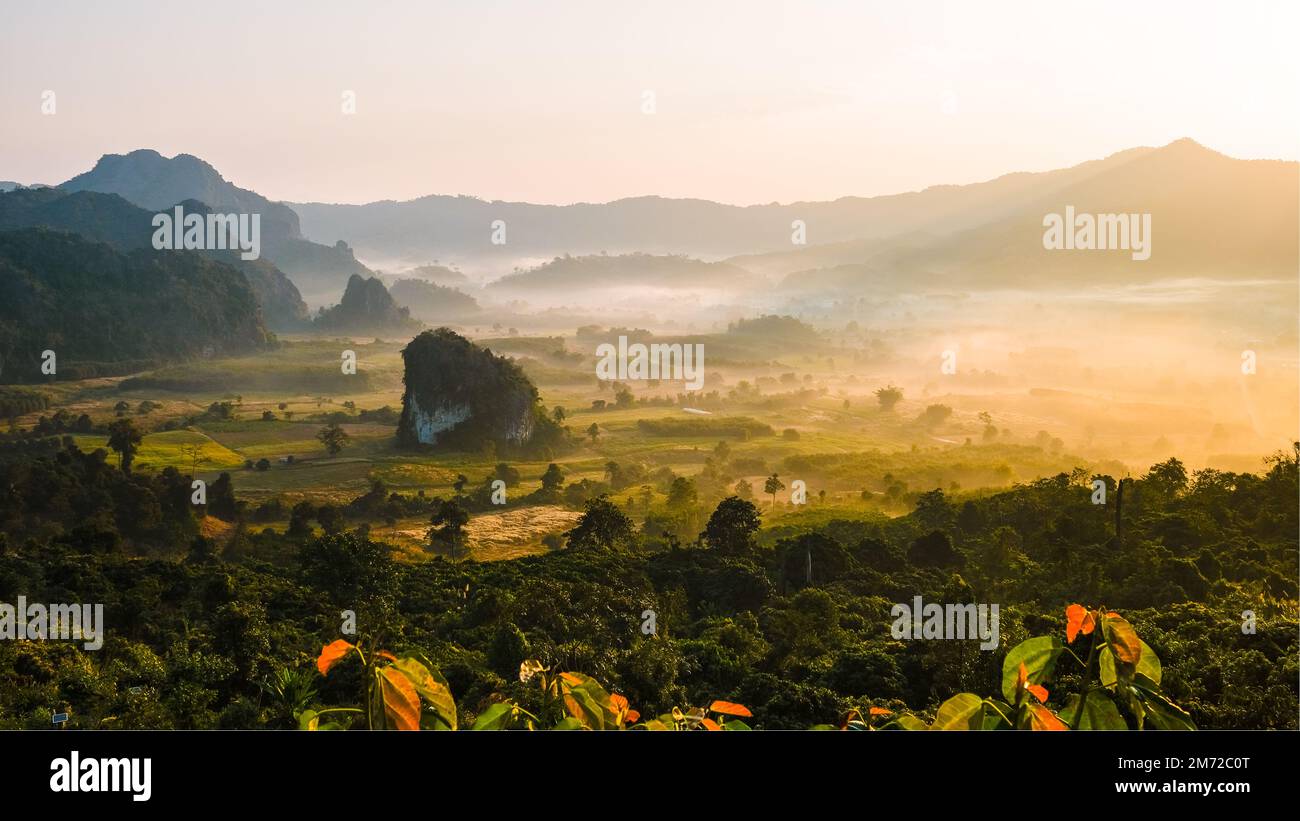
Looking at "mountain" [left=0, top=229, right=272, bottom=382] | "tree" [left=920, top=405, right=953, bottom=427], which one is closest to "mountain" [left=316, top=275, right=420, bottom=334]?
"mountain" [left=0, top=229, right=272, bottom=382]

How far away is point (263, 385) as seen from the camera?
4163 inches

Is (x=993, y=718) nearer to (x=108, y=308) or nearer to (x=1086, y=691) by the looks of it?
(x=1086, y=691)

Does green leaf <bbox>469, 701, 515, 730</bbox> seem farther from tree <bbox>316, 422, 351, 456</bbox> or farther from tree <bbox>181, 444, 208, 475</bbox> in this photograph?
tree <bbox>316, 422, 351, 456</bbox>

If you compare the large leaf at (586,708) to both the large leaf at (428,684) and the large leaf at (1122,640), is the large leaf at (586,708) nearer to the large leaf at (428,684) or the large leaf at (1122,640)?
the large leaf at (428,684)

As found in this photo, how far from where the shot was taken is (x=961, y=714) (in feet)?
7.58

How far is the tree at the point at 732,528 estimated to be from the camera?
109 ft

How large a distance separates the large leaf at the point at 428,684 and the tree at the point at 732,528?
30.4 metres

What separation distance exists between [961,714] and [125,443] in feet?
202

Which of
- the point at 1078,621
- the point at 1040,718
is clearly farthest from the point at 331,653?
the point at 1078,621

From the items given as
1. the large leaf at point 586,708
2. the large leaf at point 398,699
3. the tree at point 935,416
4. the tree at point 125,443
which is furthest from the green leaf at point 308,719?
the tree at point 935,416

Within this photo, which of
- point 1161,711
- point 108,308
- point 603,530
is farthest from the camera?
point 108,308

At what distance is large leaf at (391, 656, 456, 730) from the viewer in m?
2.40

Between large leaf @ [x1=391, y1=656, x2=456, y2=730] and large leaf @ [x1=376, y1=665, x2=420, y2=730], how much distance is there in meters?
0.05

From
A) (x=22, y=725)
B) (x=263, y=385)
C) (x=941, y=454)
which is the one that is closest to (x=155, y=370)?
(x=263, y=385)
